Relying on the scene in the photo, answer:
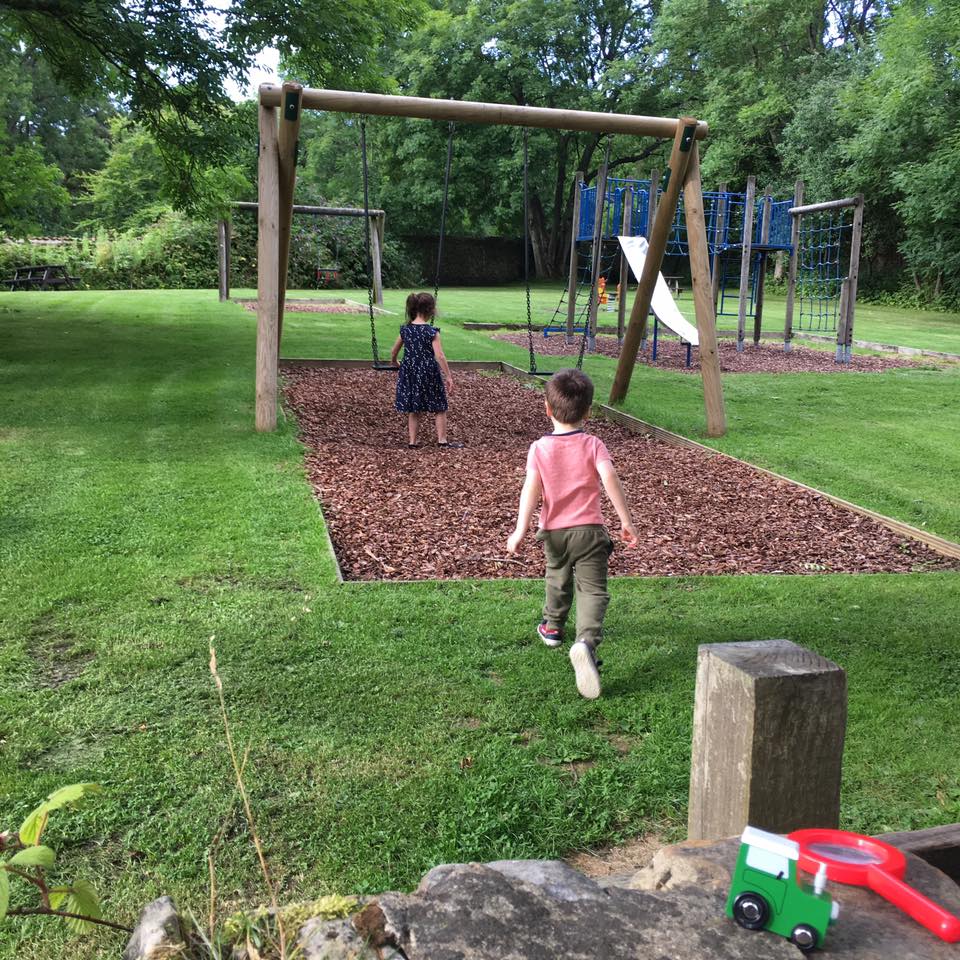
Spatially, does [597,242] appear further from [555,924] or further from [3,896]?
[3,896]

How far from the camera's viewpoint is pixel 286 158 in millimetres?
8695

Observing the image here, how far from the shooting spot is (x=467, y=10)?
4372 cm

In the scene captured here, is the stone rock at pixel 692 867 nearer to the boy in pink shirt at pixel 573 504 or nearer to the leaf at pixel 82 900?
the leaf at pixel 82 900

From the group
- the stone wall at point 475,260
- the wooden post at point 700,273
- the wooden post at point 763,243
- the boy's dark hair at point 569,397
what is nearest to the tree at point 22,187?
the wooden post at point 700,273

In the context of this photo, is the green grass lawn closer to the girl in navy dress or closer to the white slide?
the girl in navy dress

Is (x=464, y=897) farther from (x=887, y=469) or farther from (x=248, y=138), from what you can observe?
(x=248, y=138)

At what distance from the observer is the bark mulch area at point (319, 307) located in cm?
2392

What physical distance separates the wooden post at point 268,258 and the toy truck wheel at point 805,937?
755 centimetres

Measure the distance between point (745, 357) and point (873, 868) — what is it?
1667cm

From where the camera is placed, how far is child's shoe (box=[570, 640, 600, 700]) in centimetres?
412

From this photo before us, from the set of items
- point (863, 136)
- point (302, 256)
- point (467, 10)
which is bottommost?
point (302, 256)

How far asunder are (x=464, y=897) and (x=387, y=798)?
155cm

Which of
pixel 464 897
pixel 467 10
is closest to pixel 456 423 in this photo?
pixel 464 897

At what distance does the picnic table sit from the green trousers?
95.0 ft
